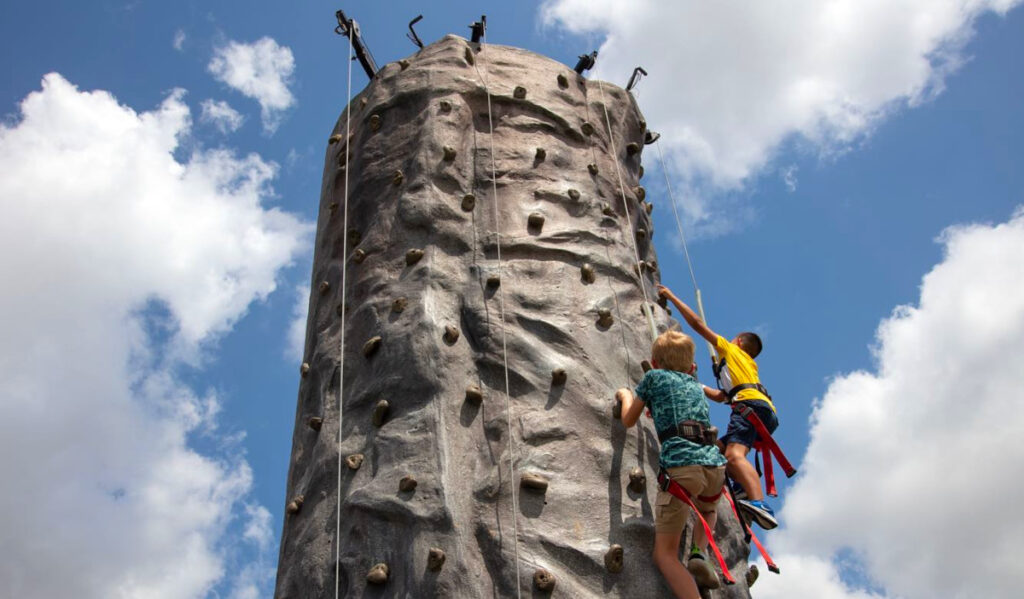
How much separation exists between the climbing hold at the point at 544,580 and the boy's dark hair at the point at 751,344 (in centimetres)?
254

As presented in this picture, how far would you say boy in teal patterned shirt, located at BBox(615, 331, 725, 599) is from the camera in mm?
3902

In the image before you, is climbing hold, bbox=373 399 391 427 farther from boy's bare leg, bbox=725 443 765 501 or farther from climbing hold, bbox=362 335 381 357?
boy's bare leg, bbox=725 443 765 501

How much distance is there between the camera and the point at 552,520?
4.07 m

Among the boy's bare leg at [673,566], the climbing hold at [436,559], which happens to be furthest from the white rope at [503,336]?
the boy's bare leg at [673,566]

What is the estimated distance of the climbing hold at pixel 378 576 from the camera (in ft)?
13.1

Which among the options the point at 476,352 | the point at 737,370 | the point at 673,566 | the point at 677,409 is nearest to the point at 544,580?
the point at 673,566

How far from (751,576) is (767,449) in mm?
Result: 745

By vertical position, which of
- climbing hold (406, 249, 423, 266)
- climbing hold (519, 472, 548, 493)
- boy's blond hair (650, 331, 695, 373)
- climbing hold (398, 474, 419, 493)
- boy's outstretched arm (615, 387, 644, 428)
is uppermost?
climbing hold (406, 249, 423, 266)

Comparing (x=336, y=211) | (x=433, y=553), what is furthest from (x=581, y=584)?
(x=336, y=211)

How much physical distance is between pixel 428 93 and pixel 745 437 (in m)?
3.13

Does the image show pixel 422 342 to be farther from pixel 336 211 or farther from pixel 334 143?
pixel 334 143

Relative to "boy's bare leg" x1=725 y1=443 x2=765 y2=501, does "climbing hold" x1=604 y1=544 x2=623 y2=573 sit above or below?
below

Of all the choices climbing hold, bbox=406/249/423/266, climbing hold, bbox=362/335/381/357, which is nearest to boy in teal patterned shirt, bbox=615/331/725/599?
climbing hold, bbox=362/335/381/357

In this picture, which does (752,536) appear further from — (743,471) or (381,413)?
(381,413)
